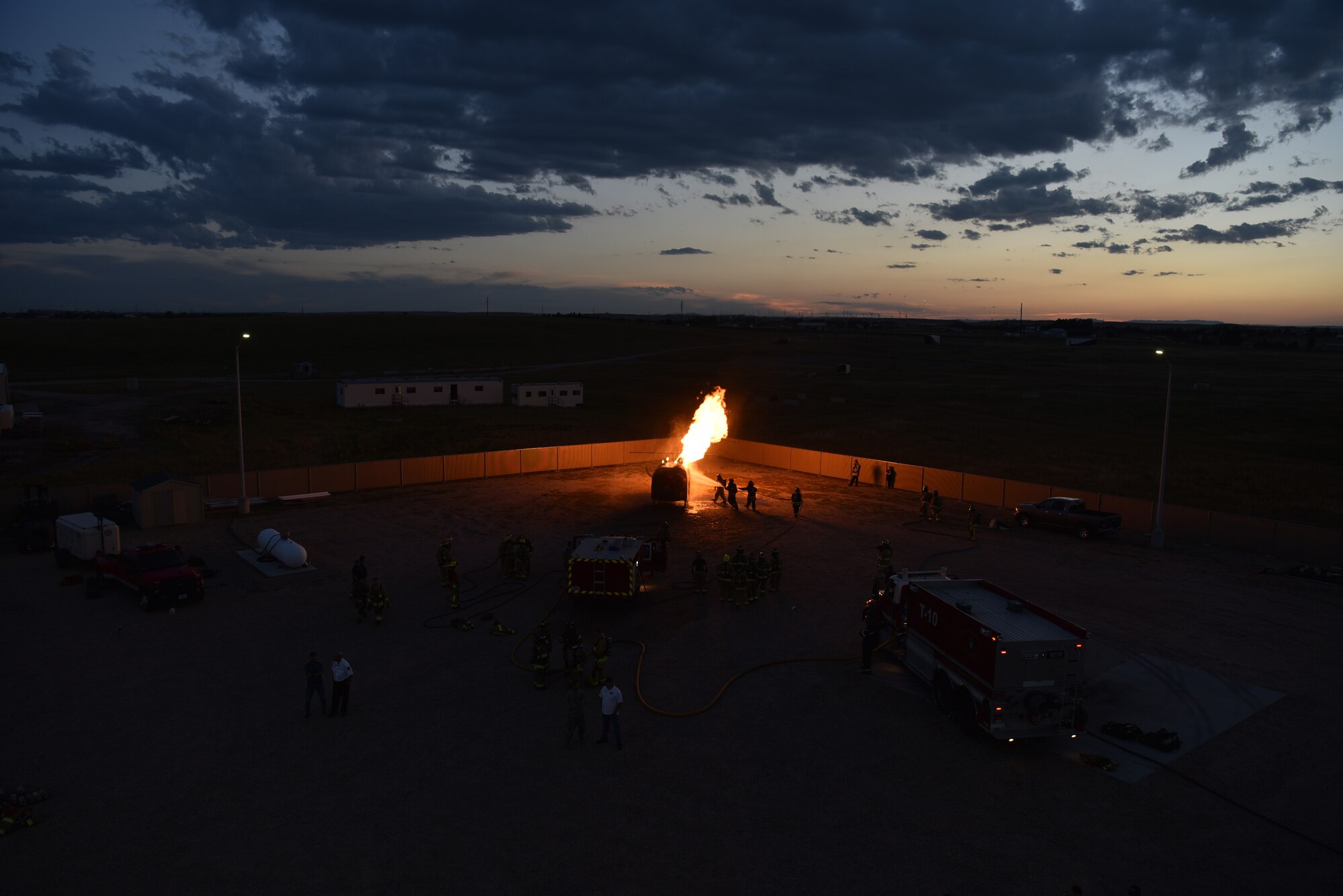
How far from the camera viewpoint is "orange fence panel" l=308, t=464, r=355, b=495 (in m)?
38.7

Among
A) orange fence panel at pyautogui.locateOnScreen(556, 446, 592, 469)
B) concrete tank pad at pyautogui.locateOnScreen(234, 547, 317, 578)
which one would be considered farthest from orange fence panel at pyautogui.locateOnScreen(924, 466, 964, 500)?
concrete tank pad at pyautogui.locateOnScreen(234, 547, 317, 578)

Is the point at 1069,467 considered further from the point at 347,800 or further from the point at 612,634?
the point at 347,800

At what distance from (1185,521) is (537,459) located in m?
31.0

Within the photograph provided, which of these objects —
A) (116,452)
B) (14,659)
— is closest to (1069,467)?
(14,659)

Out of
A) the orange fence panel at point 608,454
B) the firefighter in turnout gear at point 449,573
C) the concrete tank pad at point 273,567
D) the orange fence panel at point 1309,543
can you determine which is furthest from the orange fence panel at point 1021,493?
the concrete tank pad at point 273,567

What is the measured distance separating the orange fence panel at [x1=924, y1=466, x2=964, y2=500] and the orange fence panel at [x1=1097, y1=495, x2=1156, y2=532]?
6.69m

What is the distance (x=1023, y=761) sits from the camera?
15195 millimetres

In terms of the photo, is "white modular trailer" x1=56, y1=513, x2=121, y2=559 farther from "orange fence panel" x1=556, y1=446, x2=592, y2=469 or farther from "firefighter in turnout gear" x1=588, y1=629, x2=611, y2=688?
"orange fence panel" x1=556, y1=446, x2=592, y2=469

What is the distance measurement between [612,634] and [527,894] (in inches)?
419

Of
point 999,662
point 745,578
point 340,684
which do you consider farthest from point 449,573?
point 999,662

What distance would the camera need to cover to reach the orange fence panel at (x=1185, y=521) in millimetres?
31688

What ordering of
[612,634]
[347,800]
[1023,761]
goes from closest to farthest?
[347,800] → [1023,761] → [612,634]

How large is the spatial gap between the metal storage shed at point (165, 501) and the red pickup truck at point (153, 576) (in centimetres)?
841

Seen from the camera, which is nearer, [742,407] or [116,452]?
[116,452]
